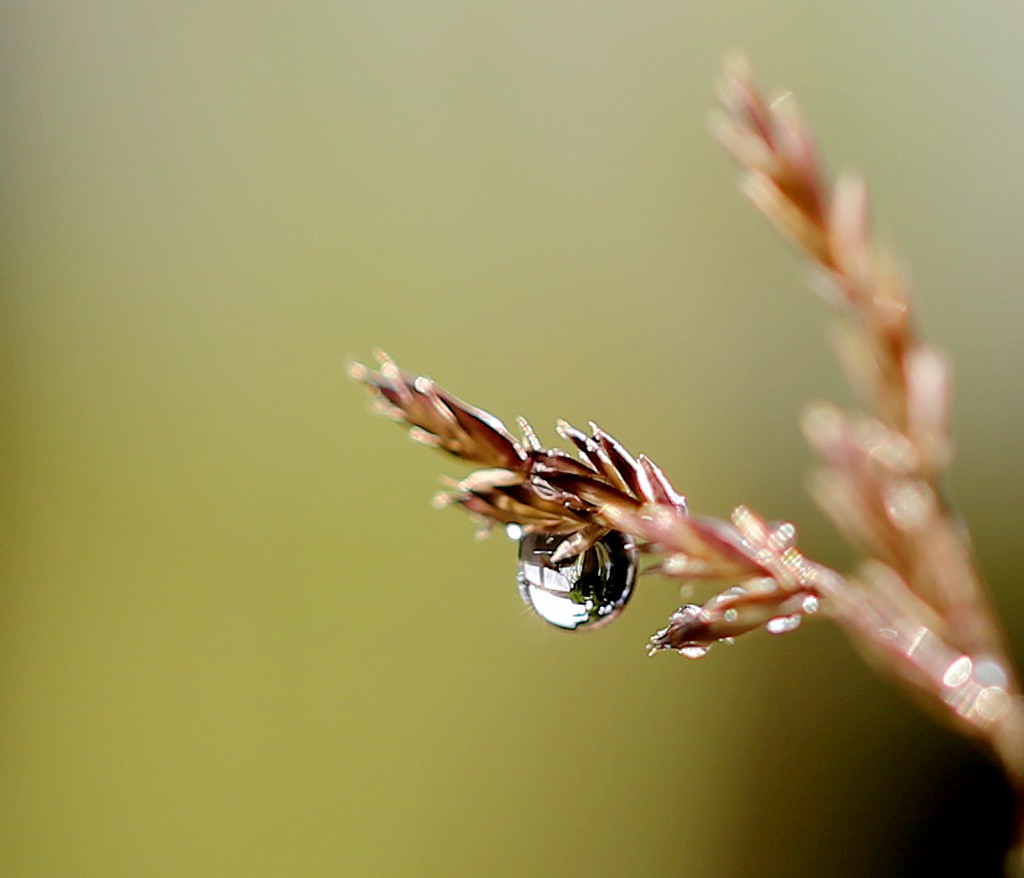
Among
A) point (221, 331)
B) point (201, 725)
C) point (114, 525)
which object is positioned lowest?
point (201, 725)

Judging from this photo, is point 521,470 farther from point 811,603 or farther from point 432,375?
point 432,375

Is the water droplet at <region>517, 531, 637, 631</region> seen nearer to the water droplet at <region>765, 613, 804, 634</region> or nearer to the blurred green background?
the water droplet at <region>765, 613, 804, 634</region>

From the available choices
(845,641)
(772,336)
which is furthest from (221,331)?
(845,641)

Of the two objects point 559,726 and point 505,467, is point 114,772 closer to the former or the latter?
point 559,726

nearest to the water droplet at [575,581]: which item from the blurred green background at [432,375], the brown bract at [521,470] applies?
the brown bract at [521,470]

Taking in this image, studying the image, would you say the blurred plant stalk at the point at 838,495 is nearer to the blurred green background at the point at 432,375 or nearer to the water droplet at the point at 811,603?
the water droplet at the point at 811,603

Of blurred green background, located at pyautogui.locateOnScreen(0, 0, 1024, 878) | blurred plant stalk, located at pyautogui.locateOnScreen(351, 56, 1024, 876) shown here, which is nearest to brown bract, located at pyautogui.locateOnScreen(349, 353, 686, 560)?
blurred plant stalk, located at pyautogui.locateOnScreen(351, 56, 1024, 876)
